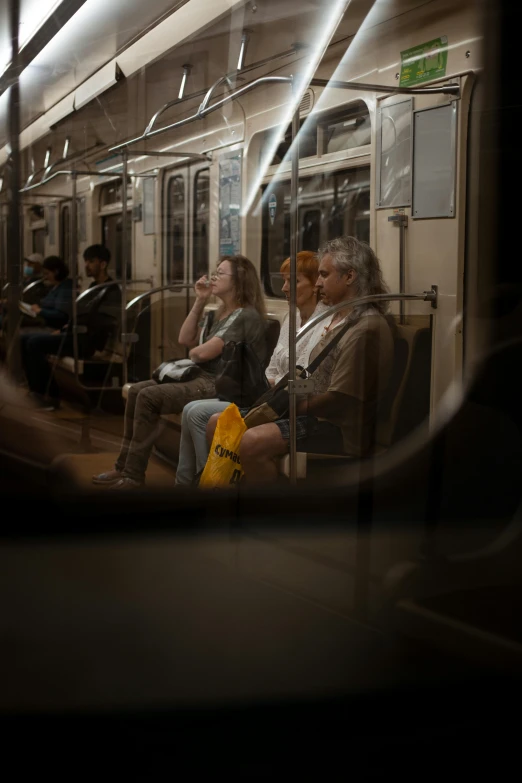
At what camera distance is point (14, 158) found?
223 centimetres

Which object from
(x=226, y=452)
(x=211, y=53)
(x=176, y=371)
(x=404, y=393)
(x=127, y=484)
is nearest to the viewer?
(x=127, y=484)

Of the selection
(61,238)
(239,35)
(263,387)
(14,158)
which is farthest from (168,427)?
(239,35)

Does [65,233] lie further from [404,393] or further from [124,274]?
[404,393]

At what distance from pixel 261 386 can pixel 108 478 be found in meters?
0.62

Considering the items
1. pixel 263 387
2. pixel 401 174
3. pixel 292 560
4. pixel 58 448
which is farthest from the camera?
pixel 263 387

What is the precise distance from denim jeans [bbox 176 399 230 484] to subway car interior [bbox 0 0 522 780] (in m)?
0.02

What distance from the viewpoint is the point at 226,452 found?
2.61 meters

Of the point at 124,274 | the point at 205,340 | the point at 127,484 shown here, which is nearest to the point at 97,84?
the point at 124,274

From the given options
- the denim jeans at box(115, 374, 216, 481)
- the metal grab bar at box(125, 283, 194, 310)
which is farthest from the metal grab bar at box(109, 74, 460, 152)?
the denim jeans at box(115, 374, 216, 481)

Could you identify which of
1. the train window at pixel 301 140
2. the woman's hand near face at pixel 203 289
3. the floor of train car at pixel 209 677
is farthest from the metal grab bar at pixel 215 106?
the floor of train car at pixel 209 677

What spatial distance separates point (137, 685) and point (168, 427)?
72 cm

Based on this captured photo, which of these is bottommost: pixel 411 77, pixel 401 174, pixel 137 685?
pixel 137 685

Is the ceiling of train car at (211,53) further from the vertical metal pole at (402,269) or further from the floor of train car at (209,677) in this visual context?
the floor of train car at (209,677)

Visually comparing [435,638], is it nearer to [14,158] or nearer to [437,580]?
[437,580]
